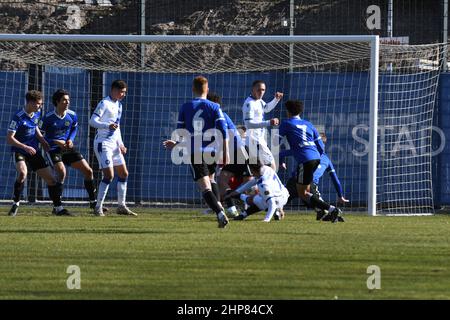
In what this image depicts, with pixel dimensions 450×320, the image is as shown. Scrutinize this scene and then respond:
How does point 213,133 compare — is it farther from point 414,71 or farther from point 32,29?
point 32,29

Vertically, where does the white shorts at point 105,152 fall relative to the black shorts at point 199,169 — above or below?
above

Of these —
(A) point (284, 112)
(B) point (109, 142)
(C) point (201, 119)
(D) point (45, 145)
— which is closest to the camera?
(C) point (201, 119)

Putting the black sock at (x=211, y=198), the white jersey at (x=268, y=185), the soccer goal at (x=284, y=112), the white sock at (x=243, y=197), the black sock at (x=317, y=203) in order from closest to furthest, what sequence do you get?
the black sock at (x=211, y=198) < the white jersey at (x=268, y=185) < the black sock at (x=317, y=203) < the white sock at (x=243, y=197) < the soccer goal at (x=284, y=112)

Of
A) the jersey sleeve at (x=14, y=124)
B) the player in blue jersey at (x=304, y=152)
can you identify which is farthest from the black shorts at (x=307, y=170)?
the jersey sleeve at (x=14, y=124)

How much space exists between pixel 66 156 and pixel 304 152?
168 inches

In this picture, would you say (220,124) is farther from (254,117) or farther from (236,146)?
(254,117)

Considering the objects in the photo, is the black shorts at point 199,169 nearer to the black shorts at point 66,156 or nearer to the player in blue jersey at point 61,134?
the player in blue jersey at point 61,134

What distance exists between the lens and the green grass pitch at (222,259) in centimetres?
Result: 965

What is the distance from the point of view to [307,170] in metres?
17.4

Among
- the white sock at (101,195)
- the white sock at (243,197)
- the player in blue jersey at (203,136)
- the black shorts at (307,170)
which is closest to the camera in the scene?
the player in blue jersey at (203,136)

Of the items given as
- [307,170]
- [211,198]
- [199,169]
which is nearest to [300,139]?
[307,170]

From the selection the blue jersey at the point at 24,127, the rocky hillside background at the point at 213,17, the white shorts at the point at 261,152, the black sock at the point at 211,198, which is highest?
the rocky hillside background at the point at 213,17

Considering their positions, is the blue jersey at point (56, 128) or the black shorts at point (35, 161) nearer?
the black shorts at point (35, 161)

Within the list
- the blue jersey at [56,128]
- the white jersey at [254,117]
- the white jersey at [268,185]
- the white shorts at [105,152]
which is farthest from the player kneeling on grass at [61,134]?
the white jersey at [268,185]
